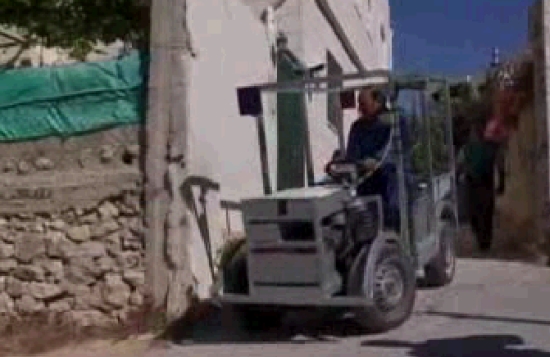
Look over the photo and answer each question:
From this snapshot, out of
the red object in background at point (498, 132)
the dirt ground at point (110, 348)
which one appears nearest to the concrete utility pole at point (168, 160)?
the dirt ground at point (110, 348)

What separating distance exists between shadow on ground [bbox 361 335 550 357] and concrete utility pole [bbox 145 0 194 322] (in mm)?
2127

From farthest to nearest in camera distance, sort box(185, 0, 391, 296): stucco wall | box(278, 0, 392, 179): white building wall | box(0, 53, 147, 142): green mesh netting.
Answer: box(278, 0, 392, 179): white building wall, box(185, 0, 391, 296): stucco wall, box(0, 53, 147, 142): green mesh netting

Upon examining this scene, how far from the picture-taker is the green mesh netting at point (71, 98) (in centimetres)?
1079

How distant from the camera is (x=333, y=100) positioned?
539 inches

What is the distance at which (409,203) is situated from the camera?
10.5 m

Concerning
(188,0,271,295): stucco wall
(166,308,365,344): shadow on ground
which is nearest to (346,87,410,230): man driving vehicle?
(166,308,365,344): shadow on ground

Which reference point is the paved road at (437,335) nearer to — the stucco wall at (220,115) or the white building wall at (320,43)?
the stucco wall at (220,115)

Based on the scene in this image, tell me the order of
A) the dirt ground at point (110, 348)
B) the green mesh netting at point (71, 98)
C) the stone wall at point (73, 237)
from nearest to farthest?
the dirt ground at point (110, 348)
the stone wall at point (73, 237)
the green mesh netting at point (71, 98)

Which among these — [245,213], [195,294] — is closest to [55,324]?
[195,294]

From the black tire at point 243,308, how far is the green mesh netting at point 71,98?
1832 mm

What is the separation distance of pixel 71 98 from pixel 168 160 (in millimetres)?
1257

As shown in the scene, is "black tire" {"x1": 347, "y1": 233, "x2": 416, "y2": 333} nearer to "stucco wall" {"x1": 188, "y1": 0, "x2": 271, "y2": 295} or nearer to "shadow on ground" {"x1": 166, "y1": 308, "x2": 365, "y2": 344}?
"shadow on ground" {"x1": 166, "y1": 308, "x2": 365, "y2": 344}

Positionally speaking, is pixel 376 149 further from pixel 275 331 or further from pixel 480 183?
pixel 480 183

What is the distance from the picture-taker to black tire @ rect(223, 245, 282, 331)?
9.82m
